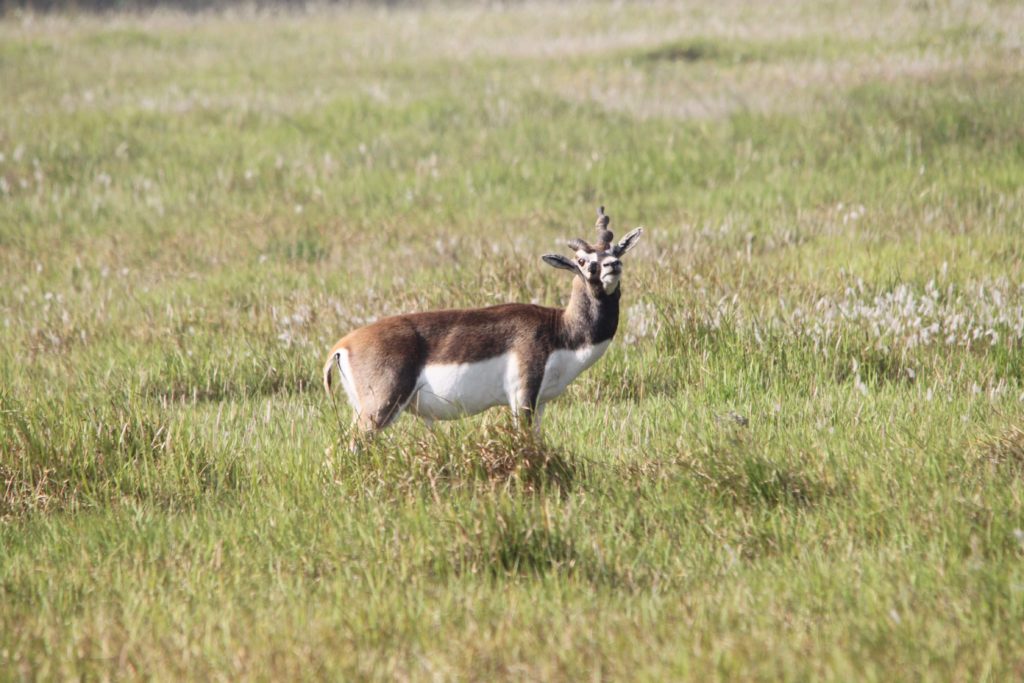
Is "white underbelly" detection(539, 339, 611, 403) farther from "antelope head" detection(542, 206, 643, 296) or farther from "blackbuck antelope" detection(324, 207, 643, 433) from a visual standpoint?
"antelope head" detection(542, 206, 643, 296)

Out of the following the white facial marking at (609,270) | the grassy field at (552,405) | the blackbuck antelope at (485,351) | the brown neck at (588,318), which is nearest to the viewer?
the grassy field at (552,405)

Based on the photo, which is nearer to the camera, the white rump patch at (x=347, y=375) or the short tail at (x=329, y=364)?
the white rump patch at (x=347, y=375)

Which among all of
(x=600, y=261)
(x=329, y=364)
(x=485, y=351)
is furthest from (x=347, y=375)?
(x=600, y=261)

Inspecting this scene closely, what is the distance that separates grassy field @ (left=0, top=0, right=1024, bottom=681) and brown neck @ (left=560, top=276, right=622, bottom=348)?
52cm

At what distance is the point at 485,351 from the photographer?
18.0ft

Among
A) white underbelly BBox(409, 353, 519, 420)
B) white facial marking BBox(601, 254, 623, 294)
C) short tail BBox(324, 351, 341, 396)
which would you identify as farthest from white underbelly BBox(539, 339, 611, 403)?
short tail BBox(324, 351, 341, 396)

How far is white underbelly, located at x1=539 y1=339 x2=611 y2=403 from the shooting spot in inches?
221

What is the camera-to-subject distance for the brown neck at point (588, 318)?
18.3 ft

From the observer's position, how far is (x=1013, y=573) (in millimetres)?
Result: 3998

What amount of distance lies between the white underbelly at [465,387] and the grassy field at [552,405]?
0.18 meters

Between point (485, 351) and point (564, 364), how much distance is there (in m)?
0.42

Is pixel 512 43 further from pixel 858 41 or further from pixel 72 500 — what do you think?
pixel 72 500

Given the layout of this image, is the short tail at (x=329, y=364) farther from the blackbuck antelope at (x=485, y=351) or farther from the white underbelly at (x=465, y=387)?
the white underbelly at (x=465, y=387)

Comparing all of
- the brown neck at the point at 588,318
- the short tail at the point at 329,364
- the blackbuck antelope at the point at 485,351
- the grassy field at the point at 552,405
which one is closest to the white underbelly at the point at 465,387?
the blackbuck antelope at the point at 485,351
